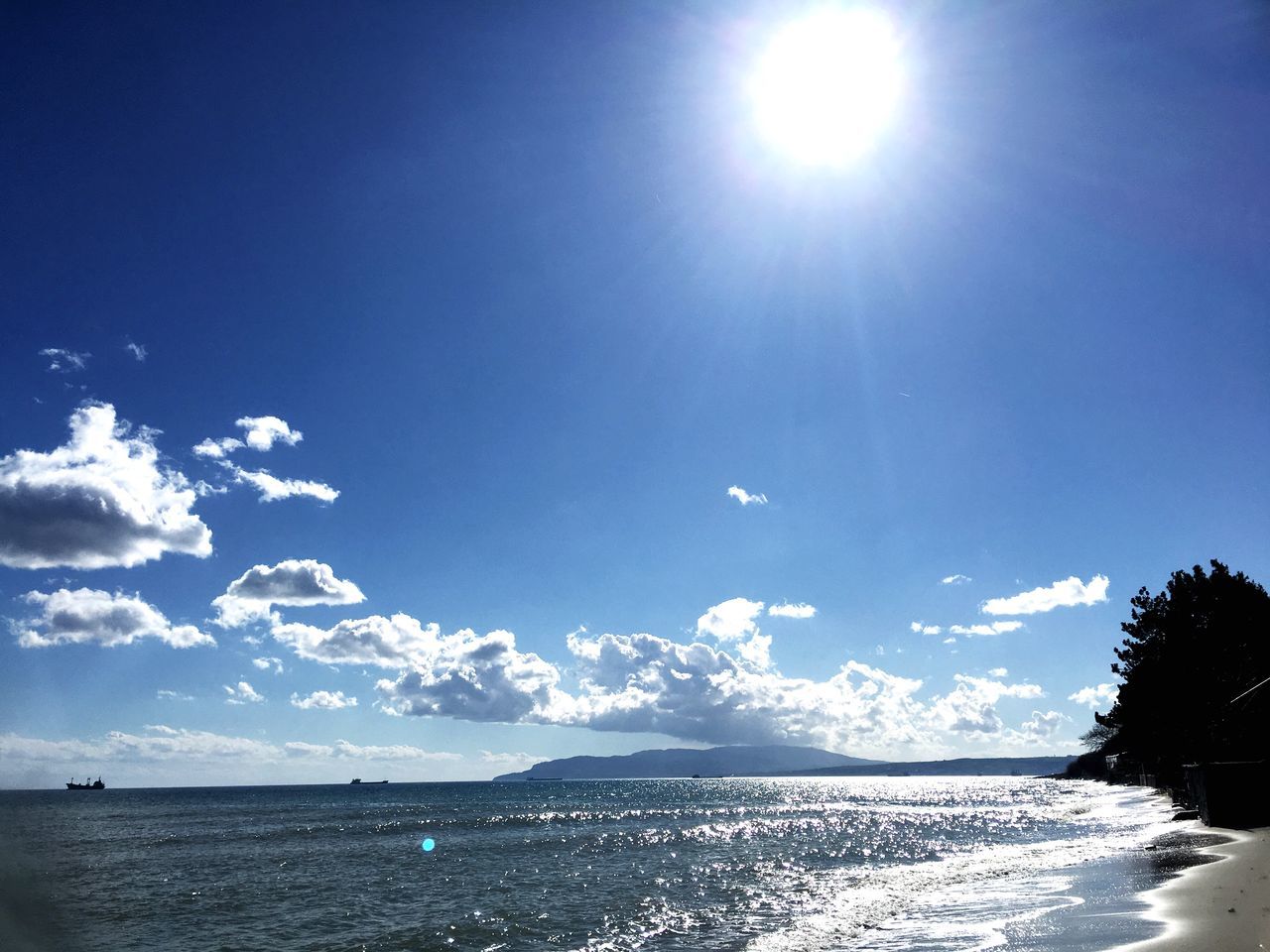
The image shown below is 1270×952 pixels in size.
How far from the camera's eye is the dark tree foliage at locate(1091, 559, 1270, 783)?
41375mm

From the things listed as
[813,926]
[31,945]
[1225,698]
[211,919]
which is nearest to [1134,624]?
[1225,698]

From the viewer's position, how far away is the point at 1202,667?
4666cm

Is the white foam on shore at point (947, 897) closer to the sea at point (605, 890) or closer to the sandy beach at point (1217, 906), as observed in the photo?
the sea at point (605, 890)

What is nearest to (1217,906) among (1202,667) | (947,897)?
(947,897)

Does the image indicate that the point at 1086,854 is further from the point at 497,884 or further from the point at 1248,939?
the point at 497,884

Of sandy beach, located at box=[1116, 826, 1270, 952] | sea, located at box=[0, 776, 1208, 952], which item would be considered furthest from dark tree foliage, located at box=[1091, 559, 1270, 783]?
sandy beach, located at box=[1116, 826, 1270, 952]

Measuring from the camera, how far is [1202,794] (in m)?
38.7

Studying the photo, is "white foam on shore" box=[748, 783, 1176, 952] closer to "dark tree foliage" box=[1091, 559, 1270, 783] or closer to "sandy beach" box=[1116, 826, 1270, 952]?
"sandy beach" box=[1116, 826, 1270, 952]

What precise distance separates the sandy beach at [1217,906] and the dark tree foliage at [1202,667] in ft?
52.5

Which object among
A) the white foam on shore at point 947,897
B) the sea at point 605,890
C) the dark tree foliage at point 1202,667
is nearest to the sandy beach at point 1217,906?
the sea at point 605,890

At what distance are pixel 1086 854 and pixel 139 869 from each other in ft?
164

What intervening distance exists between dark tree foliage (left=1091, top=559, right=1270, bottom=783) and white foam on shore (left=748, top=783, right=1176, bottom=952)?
660cm

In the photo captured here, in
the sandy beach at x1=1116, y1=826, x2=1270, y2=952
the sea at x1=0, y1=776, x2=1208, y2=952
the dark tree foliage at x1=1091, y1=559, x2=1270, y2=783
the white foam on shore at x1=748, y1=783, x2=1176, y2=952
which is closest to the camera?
the sandy beach at x1=1116, y1=826, x2=1270, y2=952

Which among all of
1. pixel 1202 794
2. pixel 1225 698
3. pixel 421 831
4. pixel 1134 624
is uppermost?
pixel 1134 624
